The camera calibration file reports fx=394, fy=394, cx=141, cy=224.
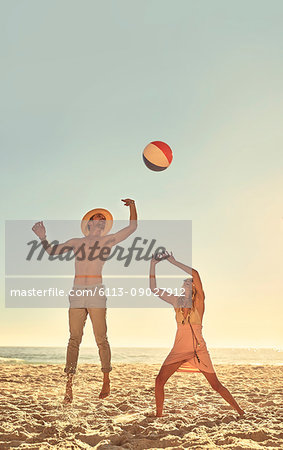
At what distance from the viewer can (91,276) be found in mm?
5984

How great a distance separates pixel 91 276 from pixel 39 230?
1.07 m

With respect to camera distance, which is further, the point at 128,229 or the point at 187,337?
the point at 128,229

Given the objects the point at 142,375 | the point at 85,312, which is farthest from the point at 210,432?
the point at 142,375

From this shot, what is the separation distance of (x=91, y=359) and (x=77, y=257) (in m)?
23.7

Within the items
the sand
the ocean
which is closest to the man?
the sand

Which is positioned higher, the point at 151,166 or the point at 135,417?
the point at 151,166

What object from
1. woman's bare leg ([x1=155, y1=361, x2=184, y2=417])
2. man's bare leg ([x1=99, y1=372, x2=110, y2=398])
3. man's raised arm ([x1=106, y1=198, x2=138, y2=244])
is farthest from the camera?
man's raised arm ([x1=106, y1=198, x2=138, y2=244])

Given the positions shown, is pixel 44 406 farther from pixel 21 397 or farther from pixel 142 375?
pixel 142 375

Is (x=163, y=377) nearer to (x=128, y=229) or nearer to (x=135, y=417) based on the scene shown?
(x=135, y=417)

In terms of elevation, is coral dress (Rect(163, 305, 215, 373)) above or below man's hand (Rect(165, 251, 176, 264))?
below

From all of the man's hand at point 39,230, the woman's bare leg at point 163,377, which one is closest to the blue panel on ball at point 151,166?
the man's hand at point 39,230

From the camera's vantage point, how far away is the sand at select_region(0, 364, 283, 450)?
153 inches

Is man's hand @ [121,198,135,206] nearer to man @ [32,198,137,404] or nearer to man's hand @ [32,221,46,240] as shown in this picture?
man @ [32,198,137,404]

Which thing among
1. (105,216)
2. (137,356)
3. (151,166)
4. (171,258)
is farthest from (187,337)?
(137,356)
